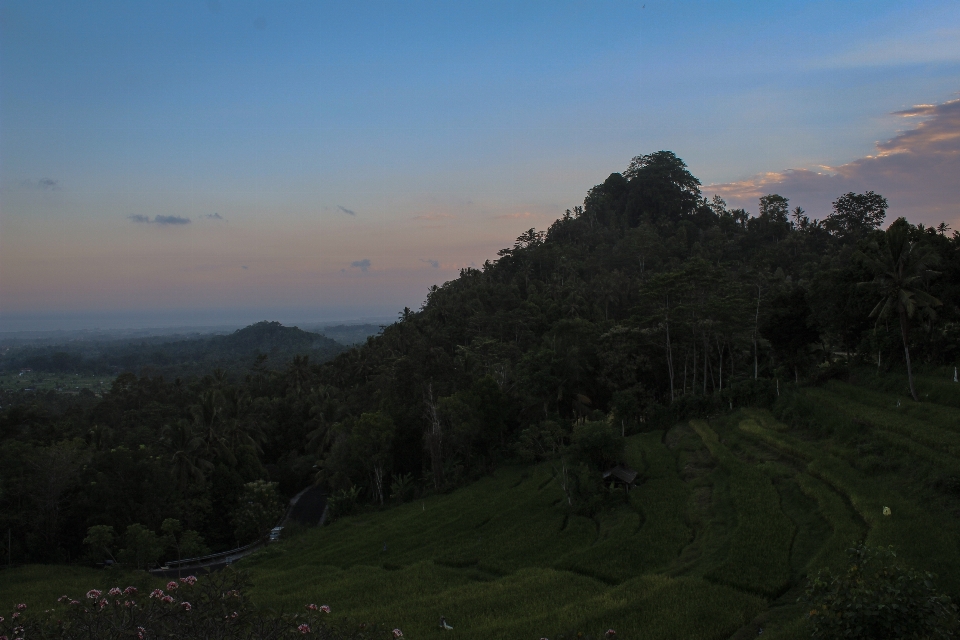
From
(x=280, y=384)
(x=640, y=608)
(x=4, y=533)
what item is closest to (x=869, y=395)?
(x=640, y=608)

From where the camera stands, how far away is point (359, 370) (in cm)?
5850

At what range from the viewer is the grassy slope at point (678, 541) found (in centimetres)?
1347

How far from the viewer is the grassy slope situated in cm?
1347

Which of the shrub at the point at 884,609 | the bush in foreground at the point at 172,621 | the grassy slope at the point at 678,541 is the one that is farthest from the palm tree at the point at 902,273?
the bush in foreground at the point at 172,621

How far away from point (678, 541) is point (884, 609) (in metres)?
9.89

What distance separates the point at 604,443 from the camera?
24.1 meters

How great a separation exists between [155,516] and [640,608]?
29.8m

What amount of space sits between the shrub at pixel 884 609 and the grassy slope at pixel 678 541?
181 centimetres

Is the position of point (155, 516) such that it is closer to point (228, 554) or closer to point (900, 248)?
point (228, 554)

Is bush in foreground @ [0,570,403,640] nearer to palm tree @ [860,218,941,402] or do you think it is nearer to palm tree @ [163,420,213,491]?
palm tree @ [860,218,941,402]

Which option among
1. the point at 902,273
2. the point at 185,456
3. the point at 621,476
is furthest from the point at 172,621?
the point at 185,456

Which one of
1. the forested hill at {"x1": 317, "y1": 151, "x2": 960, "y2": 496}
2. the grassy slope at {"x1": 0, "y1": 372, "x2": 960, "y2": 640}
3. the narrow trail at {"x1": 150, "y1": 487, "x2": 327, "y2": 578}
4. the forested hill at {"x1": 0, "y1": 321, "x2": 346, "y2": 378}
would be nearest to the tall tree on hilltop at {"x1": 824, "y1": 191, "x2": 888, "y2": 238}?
the forested hill at {"x1": 317, "y1": 151, "x2": 960, "y2": 496}

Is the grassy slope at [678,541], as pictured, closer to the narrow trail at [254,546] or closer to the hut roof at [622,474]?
the hut roof at [622,474]

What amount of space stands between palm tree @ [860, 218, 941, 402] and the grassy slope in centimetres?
327
